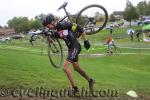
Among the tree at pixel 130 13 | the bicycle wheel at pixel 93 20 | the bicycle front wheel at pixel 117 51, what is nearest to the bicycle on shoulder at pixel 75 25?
the bicycle wheel at pixel 93 20

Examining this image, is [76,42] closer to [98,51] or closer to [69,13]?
[69,13]

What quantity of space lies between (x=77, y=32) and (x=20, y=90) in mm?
2716

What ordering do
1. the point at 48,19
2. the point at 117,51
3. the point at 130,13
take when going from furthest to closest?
the point at 130,13 < the point at 117,51 < the point at 48,19

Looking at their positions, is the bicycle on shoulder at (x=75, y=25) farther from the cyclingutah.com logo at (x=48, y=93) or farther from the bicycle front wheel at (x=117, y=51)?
the bicycle front wheel at (x=117, y=51)

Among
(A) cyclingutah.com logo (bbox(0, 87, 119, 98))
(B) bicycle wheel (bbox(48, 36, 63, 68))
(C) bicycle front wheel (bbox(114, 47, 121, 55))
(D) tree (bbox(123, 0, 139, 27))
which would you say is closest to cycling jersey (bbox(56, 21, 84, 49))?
(B) bicycle wheel (bbox(48, 36, 63, 68))

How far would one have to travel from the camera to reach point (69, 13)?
12828mm

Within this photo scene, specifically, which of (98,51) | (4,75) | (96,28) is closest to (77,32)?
(96,28)

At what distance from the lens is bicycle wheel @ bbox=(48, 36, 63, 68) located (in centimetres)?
1280

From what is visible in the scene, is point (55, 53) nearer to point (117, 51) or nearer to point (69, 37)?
point (69, 37)

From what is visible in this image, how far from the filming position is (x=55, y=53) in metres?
13.0

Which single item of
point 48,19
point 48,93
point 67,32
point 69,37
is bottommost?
point 48,93

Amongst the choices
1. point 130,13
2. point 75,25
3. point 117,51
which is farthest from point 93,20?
point 130,13

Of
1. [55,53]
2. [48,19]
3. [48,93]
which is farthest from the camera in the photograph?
[48,93]

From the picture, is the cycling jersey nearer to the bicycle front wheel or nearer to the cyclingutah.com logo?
the cyclingutah.com logo
